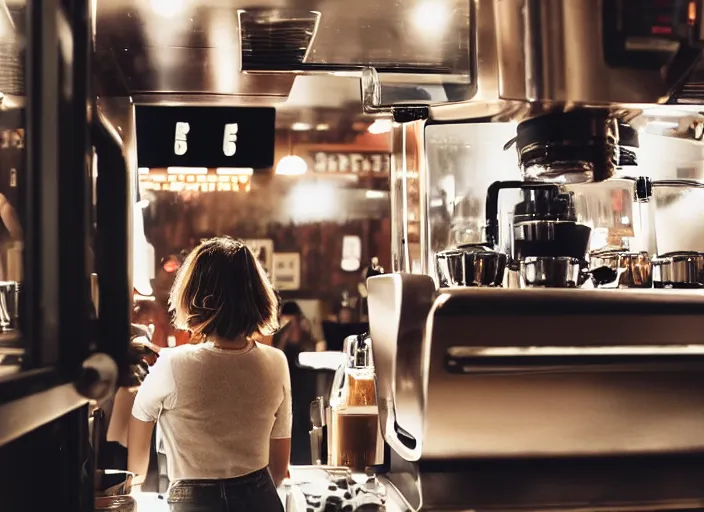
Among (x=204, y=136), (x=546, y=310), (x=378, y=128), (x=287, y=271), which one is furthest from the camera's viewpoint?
(x=287, y=271)

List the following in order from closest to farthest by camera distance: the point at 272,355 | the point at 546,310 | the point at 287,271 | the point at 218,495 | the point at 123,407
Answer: the point at 546,310
the point at 218,495
the point at 272,355
the point at 123,407
the point at 287,271

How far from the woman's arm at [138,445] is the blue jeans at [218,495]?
0.10 meters

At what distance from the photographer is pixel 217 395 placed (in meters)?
1.55

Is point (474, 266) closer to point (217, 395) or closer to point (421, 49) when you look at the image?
point (421, 49)

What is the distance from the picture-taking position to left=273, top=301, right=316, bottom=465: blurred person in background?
156 inches

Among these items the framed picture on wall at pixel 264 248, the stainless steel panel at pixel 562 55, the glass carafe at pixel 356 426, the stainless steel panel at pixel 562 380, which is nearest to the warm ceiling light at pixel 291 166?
the framed picture on wall at pixel 264 248

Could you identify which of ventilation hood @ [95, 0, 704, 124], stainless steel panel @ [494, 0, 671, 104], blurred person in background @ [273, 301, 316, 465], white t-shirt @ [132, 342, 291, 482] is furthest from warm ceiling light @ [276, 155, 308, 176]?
stainless steel panel @ [494, 0, 671, 104]

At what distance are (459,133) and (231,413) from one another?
0.77 m

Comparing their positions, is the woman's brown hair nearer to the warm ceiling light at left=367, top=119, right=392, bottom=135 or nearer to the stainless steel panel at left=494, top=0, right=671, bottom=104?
the stainless steel panel at left=494, top=0, right=671, bottom=104

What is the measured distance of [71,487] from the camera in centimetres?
107

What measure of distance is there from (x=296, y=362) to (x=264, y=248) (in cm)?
68

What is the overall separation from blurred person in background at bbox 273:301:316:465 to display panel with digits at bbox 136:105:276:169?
1.91 metres

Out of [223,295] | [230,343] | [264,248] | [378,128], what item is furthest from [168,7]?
[264,248]

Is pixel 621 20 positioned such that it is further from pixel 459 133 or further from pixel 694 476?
pixel 694 476
